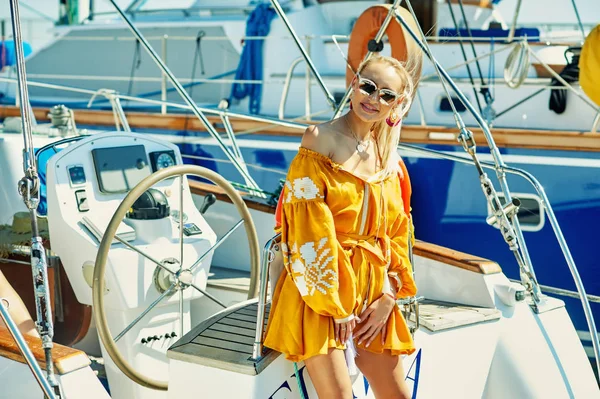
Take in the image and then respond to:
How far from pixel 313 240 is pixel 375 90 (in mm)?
483

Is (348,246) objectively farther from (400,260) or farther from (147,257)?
(147,257)

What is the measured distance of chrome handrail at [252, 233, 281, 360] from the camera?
2.37 metres

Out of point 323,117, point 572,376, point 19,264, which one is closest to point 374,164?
point 572,376

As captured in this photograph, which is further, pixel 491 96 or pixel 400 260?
pixel 491 96

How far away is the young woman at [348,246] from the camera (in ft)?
7.14

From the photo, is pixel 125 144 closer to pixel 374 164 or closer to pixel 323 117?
pixel 374 164

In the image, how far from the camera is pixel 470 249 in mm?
6008

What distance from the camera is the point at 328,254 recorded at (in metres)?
2.17

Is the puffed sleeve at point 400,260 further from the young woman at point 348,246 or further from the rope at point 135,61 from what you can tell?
the rope at point 135,61

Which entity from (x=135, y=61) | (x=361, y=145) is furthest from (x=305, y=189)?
(x=135, y=61)

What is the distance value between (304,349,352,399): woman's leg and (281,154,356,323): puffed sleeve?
0.12 meters

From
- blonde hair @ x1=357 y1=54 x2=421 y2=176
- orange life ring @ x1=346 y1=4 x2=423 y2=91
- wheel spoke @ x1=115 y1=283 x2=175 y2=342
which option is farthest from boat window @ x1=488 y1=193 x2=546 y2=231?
blonde hair @ x1=357 y1=54 x2=421 y2=176

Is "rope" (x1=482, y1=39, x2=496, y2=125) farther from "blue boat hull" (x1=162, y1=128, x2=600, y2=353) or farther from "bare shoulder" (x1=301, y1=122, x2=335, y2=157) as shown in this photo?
"bare shoulder" (x1=301, y1=122, x2=335, y2=157)

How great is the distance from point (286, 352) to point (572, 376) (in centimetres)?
150
